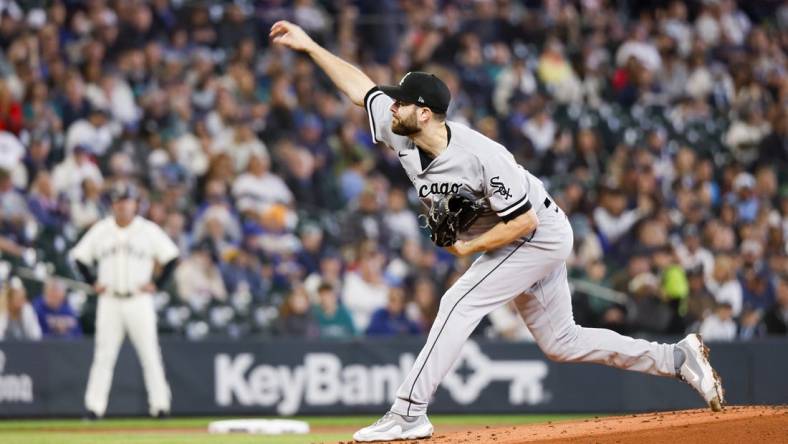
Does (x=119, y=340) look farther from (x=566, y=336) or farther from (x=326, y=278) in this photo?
(x=566, y=336)

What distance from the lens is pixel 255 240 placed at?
14.4 meters

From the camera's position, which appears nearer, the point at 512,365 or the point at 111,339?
the point at 111,339

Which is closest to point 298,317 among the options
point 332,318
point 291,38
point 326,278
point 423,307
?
point 332,318

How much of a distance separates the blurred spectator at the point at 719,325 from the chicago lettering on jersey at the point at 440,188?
313 inches

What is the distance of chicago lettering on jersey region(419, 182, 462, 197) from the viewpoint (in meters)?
6.87

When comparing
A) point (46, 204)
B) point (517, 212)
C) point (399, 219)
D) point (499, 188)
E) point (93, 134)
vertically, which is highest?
point (93, 134)

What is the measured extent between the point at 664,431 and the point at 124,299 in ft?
21.7

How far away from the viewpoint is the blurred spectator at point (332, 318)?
538 inches

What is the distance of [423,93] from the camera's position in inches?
269

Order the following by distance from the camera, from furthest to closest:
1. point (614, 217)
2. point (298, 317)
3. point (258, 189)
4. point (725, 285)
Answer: point (614, 217) < point (258, 189) < point (725, 285) < point (298, 317)

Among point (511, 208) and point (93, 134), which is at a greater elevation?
point (93, 134)

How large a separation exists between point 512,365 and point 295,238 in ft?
9.42

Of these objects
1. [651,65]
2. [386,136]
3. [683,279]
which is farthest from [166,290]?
[651,65]

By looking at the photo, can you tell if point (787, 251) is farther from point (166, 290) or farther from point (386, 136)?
point (386, 136)
